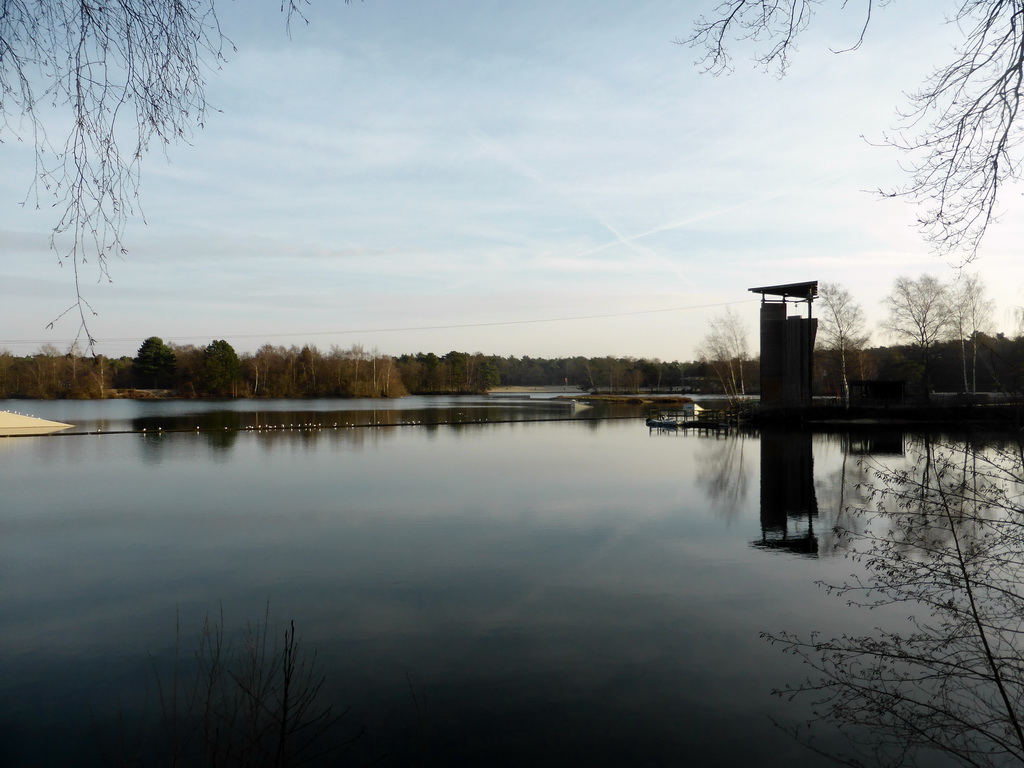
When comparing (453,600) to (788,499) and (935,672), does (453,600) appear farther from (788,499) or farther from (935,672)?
(788,499)

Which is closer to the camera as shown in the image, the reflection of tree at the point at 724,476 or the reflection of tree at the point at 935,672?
the reflection of tree at the point at 935,672

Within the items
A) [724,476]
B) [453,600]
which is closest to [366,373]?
[724,476]

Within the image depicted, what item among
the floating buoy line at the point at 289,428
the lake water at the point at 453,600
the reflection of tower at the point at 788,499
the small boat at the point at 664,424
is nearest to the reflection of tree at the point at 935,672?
the lake water at the point at 453,600

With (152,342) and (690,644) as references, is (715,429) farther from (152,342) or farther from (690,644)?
(152,342)

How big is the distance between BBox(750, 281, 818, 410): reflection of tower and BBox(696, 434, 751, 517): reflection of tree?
6513mm

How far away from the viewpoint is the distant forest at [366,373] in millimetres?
46750

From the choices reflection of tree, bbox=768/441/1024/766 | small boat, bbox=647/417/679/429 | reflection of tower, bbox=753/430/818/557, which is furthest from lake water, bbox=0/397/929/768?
small boat, bbox=647/417/679/429

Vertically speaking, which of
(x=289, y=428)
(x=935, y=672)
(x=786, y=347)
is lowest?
(x=935, y=672)

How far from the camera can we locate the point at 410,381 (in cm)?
9938

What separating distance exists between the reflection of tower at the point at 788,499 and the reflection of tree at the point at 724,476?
0.53 metres

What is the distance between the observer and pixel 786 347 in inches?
1214

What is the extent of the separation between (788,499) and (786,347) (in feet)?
59.9

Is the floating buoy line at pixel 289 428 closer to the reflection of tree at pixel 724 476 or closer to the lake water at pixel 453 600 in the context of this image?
the lake water at pixel 453 600

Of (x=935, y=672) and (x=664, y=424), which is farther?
(x=664, y=424)
